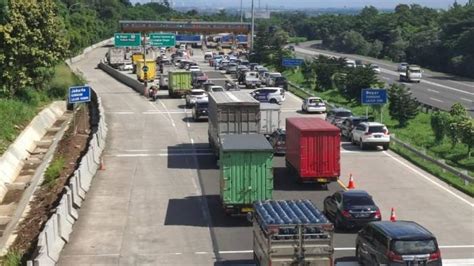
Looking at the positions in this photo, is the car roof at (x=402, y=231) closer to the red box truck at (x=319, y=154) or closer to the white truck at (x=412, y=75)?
the red box truck at (x=319, y=154)

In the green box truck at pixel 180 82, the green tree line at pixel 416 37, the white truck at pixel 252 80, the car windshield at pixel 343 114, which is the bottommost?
the green tree line at pixel 416 37

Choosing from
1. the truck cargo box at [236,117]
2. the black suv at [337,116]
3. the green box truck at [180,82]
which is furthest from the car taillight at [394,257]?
the green box truck at [180,82]

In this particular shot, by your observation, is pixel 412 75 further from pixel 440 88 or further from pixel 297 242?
pixel 297 242

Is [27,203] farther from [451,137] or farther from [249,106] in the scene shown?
[451,137]

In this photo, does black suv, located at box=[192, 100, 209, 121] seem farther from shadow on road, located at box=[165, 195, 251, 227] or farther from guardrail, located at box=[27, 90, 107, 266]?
shadow on road, located at box=[165, 195, 251, 227]

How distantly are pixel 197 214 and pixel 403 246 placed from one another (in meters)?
9.48

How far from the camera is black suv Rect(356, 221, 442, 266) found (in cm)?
1842

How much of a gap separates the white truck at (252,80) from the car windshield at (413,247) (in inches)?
2122

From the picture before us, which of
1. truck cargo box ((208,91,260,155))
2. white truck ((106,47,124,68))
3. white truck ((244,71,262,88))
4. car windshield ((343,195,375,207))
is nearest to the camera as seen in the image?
car windshield ((343,195,375,207))

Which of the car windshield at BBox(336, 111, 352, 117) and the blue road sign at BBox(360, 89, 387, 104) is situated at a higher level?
the blue road sign at BBox(360, 89, 387, 104)

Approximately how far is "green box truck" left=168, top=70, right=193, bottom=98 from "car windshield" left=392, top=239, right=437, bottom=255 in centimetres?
4504

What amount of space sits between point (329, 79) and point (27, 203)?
45.0 metres

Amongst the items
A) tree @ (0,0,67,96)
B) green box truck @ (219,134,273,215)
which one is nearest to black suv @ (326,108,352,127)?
tree @ (0,0,67,96)

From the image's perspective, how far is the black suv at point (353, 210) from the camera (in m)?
23.7
